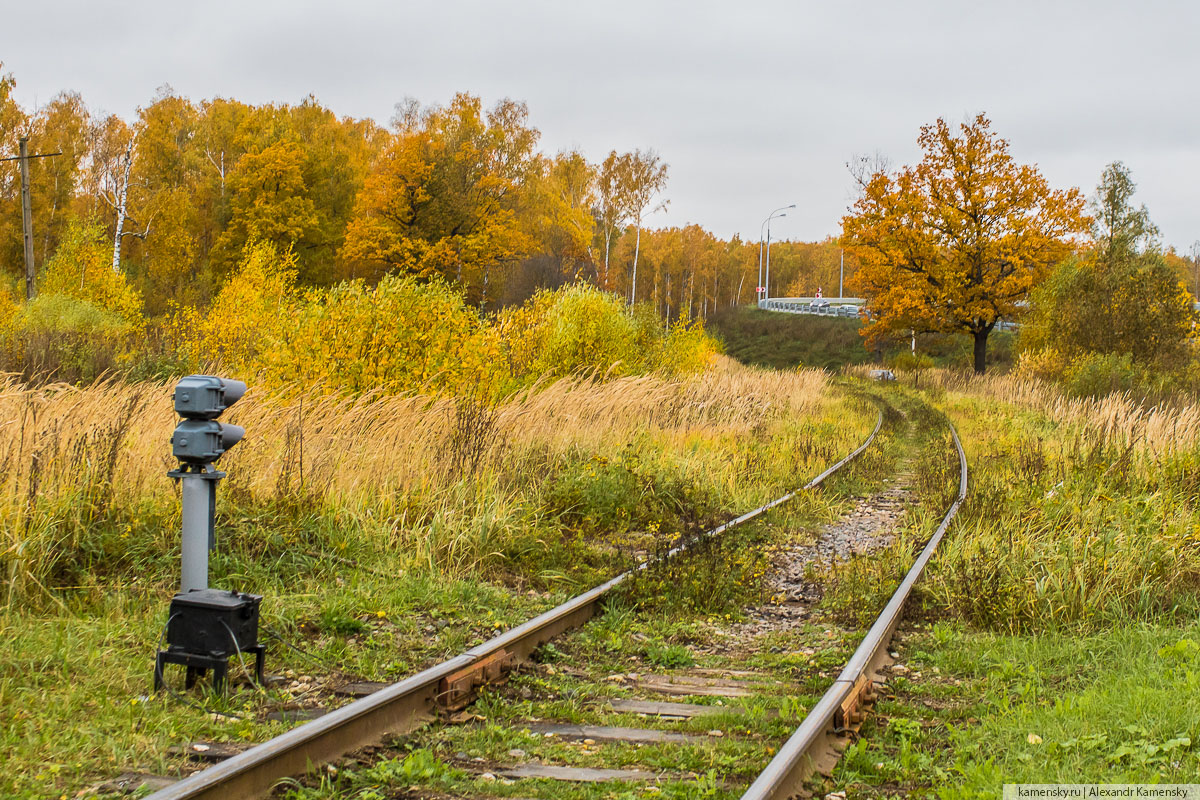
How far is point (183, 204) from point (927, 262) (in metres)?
38.5

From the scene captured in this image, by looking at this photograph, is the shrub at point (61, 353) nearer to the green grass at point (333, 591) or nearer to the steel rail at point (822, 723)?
the green grass at point (333, 591)

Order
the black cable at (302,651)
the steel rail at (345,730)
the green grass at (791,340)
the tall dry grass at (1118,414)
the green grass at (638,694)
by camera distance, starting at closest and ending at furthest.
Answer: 1. the steel rail at (345,730)
2. the green grass at (638,694)
3. the black cable at (302,651)
4. the tall dry grass at (1118,414)
5. the green grass at (791,340)

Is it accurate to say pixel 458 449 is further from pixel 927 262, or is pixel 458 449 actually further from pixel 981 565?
pixel 927 262

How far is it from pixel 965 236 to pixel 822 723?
1399 inches

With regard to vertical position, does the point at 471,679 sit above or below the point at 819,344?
below

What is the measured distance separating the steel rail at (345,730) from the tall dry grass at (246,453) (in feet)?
7.79

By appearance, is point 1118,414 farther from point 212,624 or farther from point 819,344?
point 819,344

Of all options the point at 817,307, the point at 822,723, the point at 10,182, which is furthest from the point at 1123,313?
the point at 10,182

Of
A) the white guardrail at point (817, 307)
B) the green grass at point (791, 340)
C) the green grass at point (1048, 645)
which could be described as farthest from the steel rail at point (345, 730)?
the white guardrail at point (817, 307)

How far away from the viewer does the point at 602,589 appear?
20.3 ft

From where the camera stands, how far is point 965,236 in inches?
1415

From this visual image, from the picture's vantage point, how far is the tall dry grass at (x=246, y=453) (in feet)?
18.7

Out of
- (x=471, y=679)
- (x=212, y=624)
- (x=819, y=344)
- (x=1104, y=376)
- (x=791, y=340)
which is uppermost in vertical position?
(x=791, y=340)

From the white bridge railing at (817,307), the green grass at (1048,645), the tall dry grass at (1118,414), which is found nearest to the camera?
the green grass at (1048,645)
